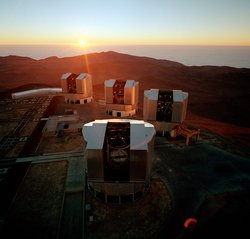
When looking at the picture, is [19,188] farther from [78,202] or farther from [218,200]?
[218,200]

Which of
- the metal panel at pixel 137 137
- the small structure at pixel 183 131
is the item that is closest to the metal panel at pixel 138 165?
the metal panel at pixel 137 137

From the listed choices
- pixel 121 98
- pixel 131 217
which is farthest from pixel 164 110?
pixel 131 217

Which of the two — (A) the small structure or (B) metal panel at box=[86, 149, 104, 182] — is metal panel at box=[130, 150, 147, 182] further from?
(A) the small structure

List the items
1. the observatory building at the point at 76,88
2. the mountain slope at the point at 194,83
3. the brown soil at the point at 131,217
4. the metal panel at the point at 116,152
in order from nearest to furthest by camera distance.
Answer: the brown soil at the point at 131,217, the metal panel at the point at 116,152, the observatory building at the point at 76,88, the mountain slope at the point at 194,83

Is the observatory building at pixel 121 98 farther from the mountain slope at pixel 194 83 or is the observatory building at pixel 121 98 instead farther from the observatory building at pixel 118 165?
the observatory building at pixel 118 165

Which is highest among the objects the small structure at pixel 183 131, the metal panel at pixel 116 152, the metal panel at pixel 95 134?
the metal panel at pixel 95 134

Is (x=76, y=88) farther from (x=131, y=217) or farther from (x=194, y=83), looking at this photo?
(x=194, y=83)
